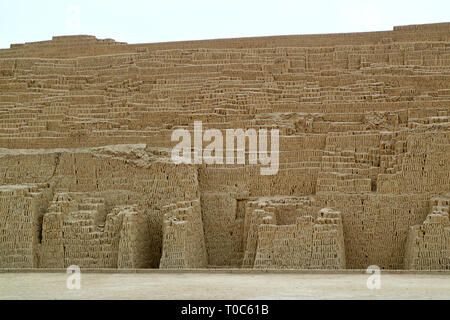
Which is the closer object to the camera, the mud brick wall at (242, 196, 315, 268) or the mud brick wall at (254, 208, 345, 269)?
the mud brick wall at (254, 208, 345, 269)

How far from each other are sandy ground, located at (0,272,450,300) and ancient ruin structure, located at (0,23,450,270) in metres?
1.54

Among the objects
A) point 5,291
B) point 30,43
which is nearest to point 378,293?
point 5,291

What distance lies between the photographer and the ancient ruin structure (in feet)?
62.1

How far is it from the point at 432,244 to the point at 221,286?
5.05 metres

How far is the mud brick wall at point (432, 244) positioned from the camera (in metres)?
17.6

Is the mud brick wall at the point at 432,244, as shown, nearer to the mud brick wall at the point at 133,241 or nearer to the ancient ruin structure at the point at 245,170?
the ancient ruin structure at the point at 245,170

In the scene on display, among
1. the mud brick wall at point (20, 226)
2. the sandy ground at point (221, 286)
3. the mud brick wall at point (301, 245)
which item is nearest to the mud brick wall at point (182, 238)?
the sandy ground at point (221, 286)

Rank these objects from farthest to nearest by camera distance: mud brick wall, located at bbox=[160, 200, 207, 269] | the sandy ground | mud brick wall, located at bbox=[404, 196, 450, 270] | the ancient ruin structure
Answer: the ancient ruin structure → mud brick wall, located at bbox=[160, 200, 207, 269] → mud brick wall, located at bbox=[404, 196, 450, 270] → the sandy ground

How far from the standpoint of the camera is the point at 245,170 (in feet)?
67.4

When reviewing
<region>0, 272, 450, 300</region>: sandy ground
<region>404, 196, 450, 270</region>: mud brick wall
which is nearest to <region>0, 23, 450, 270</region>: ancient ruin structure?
<region>404, 196, 450, 270</region>: mud brick wall

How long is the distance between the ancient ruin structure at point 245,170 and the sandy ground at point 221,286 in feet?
5.06

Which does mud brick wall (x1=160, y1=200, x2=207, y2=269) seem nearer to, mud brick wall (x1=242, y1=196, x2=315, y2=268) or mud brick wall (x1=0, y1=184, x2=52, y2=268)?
mud brick wall (x1=242, y1=196, x2=315, y2=268)

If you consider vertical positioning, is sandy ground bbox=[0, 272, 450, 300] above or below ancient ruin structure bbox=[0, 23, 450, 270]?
below
